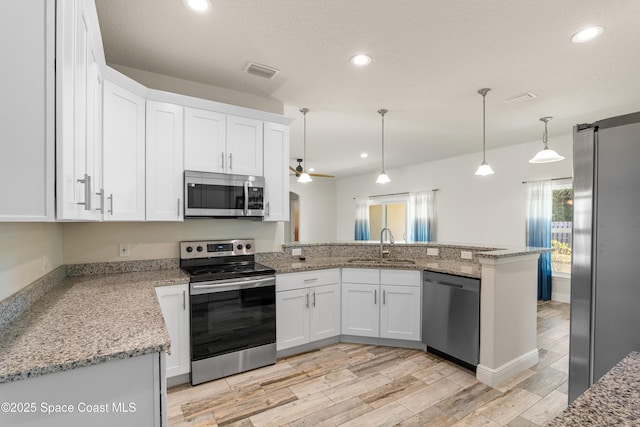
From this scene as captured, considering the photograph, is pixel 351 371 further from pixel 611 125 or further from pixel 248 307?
pixel 611 125

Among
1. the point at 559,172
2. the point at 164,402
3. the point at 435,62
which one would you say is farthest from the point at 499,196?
the point at 164,402

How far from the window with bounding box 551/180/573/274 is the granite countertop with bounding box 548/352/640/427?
5.35 meters

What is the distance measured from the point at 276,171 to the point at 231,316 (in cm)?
148

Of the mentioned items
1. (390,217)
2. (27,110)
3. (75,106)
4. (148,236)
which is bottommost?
(148,236)

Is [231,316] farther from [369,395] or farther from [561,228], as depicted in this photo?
[561,228]

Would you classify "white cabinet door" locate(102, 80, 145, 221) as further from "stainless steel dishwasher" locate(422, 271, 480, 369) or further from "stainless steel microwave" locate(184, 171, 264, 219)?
"stainless steel dishwasher" locate(422, 271, 480, 369)

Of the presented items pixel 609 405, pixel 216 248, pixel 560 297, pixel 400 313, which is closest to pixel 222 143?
pixel 216 248

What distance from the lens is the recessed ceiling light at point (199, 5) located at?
186cm

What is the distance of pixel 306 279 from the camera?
304 cm

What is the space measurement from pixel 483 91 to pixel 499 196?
337 cm

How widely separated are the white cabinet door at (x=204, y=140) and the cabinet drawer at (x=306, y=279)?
1195 mm

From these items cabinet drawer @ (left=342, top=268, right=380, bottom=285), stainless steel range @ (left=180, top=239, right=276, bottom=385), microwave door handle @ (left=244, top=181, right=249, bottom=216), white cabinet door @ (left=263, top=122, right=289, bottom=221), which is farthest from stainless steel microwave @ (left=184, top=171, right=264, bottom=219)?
cabinet drawer @ (left=342, top=268, right=380, bottom=285)

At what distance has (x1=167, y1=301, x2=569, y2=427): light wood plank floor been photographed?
209 centimetres

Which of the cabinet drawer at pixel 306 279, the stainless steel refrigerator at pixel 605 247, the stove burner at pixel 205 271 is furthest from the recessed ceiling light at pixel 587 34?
the stove burner at pixel 205 271
